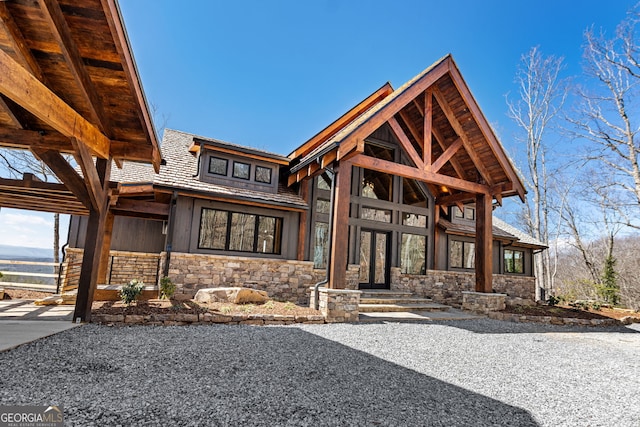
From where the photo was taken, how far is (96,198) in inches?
221

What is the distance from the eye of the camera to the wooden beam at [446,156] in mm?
9469

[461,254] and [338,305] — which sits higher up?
[461,254]

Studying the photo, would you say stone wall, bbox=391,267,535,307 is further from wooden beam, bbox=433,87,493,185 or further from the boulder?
the boulder

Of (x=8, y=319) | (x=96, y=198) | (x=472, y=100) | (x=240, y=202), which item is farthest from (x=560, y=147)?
(x=8, y=319)

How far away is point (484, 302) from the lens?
986 cm

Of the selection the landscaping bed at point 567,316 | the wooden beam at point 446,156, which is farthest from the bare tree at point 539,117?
the wooden beam at point 446,156

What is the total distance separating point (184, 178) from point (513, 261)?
1501cm

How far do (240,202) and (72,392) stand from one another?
7156 millimetres

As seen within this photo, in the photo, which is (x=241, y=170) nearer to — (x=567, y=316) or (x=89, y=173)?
(x=89, y=173)

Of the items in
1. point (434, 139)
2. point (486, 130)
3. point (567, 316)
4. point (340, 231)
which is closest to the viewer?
point (340, 231)

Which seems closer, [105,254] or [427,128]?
[427,128]

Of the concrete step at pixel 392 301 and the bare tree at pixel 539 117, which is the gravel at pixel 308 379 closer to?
the concrete step at pixel 392 301

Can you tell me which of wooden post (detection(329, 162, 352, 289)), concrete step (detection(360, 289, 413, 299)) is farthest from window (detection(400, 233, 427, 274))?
wooden post (detection(329, 162, 352, 289))

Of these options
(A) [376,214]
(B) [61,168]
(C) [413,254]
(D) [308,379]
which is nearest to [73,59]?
(B) [61,168]
